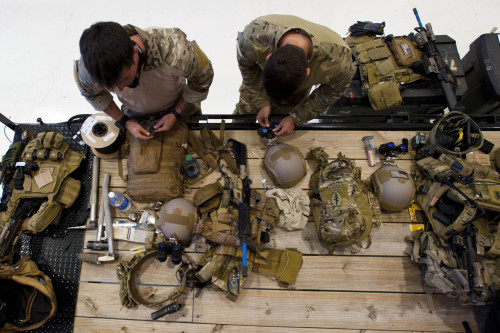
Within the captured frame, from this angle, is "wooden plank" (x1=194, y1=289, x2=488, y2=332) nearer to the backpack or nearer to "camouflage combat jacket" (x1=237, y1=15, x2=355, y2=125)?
the backpack

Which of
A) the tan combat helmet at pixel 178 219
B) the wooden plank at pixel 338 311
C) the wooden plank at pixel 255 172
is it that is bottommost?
the wooden plank at pixel 338 311

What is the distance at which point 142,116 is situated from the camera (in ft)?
8.06

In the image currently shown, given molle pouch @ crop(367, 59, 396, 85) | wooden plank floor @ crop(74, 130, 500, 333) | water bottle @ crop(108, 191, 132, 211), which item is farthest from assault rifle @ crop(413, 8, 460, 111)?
water bottle @ crop(108, 191, 132, 211)

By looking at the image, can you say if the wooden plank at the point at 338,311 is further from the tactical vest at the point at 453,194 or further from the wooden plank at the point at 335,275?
the tactical vest at the point at 453,194

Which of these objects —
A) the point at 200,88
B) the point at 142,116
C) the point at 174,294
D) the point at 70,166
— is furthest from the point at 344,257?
the point at 70,166

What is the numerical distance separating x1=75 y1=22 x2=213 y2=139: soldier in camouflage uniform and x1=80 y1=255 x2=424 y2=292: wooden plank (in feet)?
4.03

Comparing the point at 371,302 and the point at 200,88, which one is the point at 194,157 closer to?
the point at 200,88

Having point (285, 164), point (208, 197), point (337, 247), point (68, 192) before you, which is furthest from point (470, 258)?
point (68, 192)

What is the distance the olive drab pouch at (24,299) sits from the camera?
227 cm

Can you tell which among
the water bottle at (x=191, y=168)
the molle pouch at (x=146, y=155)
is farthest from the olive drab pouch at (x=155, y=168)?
the water bottle at (x=191, y=168)

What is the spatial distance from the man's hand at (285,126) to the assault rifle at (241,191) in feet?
1.22

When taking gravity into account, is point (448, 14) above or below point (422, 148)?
above

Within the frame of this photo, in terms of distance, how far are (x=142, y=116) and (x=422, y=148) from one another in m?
2.63

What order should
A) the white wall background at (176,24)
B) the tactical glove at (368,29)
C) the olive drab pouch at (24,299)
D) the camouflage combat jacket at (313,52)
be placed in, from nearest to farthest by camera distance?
the camouflage combat jacket at (313,52) < the olive drab pouch at (24,299) < the tactical glove at (368,29) < the white wall background at (176,24)
